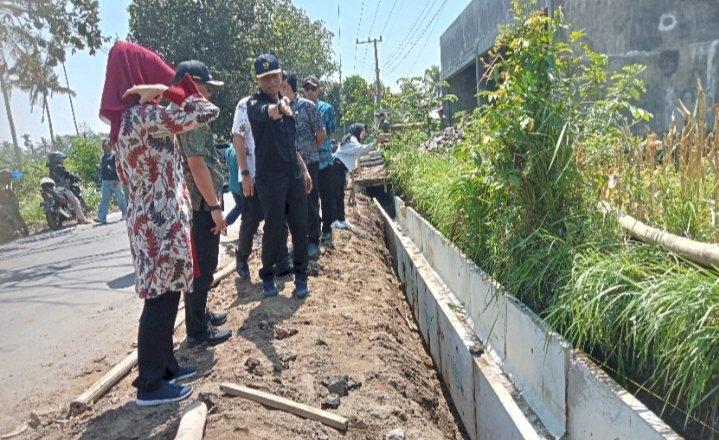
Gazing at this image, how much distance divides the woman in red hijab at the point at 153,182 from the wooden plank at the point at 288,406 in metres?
0.31

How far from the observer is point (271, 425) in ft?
8.20

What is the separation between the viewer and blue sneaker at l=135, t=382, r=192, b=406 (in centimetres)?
279

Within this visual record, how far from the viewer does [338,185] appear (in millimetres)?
6762

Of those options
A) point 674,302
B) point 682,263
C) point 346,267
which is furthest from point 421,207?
point 674,302

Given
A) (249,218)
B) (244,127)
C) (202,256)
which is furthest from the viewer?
(249,218)

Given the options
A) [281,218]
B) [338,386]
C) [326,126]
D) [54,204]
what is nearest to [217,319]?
[281,218]

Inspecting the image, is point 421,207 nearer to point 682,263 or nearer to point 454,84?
point 682,263

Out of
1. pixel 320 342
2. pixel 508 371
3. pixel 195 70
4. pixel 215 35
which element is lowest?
pixel 508 371

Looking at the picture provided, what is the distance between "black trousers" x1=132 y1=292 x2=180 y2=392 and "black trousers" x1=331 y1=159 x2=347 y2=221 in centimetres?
381

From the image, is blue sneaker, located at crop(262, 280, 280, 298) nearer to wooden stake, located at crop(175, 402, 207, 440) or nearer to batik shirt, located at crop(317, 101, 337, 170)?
wooden stake, located at crop(175, 402, 207, 440)

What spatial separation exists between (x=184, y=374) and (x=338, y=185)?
3.94m

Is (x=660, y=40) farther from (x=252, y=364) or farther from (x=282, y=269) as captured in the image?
(x=252, y=364)

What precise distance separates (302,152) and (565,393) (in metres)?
3.56

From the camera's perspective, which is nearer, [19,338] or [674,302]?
[674,302]
